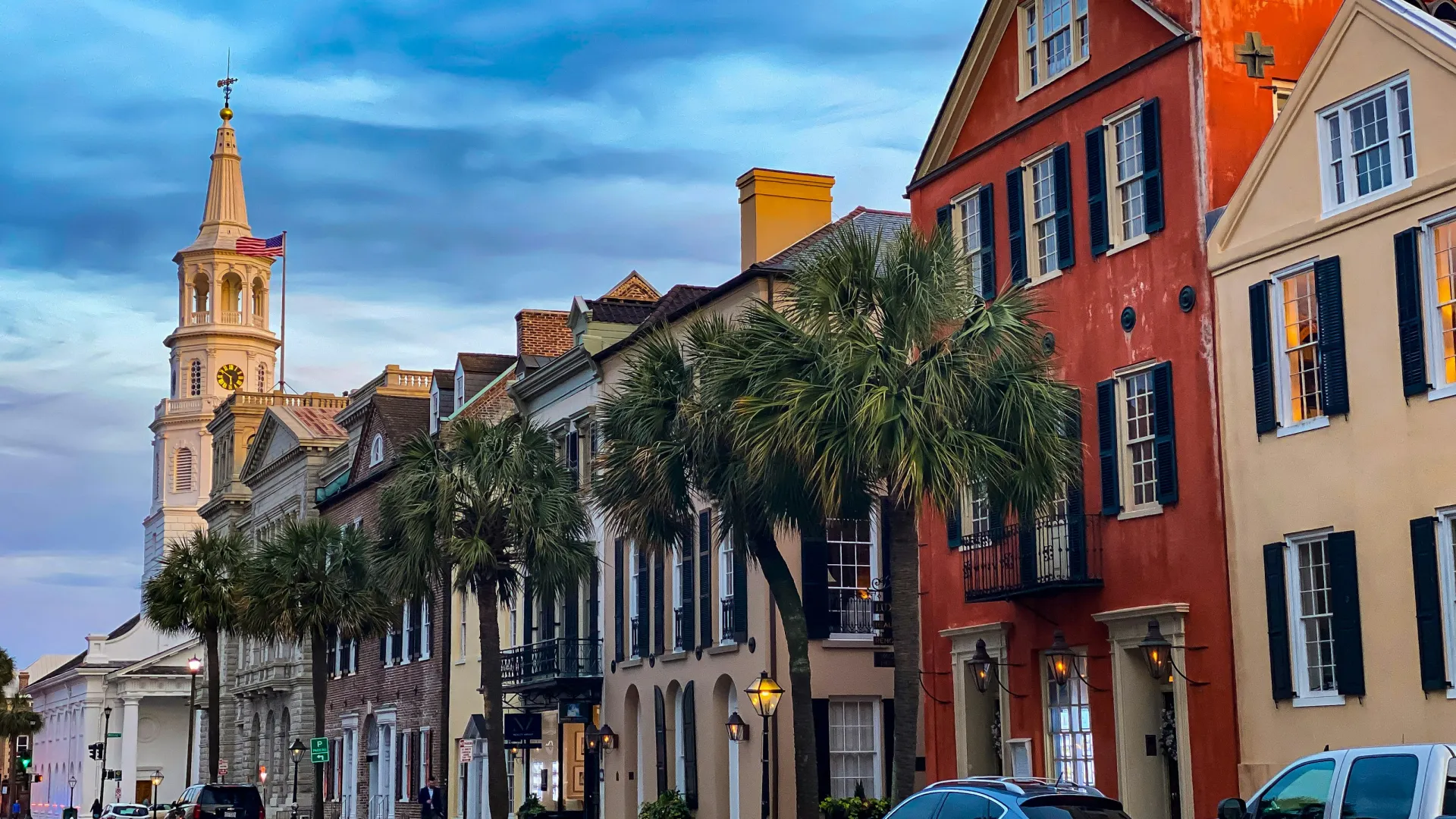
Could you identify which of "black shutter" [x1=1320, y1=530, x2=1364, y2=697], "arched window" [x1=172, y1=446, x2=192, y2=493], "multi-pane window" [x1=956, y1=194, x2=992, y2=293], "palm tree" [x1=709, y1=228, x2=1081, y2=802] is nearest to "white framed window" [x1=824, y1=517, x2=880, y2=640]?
"multi-pane window" [x1=956, y1=194, x2=992, y2=293]

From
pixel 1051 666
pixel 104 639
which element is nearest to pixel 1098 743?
pixel 1051 666

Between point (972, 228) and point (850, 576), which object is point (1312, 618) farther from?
point (850, 576)

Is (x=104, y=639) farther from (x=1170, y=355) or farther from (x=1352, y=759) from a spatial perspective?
(x=1352, y=759)

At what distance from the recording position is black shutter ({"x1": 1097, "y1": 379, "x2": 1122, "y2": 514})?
88.5 ft

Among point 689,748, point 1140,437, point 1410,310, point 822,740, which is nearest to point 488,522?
point 689,748

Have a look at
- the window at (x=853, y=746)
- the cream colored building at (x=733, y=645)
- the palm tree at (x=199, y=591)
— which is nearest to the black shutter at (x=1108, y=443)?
the cream colored building at (x=733, y=645)

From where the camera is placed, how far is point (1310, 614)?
23.5m

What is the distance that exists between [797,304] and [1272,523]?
681 centimetres

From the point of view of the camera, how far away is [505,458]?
126 feet

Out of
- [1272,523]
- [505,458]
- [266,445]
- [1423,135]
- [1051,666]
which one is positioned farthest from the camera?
[266,445]

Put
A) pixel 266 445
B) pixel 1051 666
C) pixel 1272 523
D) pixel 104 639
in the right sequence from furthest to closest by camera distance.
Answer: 1. pixel 104 639
2. pixel 266 445
3. pixel 1051 666
4. pixel 1272 523

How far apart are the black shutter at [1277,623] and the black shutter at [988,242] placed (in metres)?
7.90

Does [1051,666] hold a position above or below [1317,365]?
below

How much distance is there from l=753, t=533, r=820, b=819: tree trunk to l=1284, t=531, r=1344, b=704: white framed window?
6933mm
